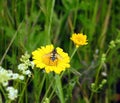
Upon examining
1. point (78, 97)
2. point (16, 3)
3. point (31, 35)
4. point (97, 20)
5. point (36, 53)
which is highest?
point (97, 20)

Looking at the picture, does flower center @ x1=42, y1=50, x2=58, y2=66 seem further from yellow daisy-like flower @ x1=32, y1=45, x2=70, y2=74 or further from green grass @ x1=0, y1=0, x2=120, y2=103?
green grass @ x1=0, y1=0, x2=120, y2=103

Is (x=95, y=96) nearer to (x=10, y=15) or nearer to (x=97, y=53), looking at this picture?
(x=97, y=53)

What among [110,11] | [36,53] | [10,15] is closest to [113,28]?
[110,11]

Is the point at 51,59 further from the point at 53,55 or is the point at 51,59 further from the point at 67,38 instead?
the point at 67,38

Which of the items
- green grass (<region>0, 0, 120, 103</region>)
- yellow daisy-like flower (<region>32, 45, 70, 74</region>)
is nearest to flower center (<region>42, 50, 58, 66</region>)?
yellow daisy-like flower (<region>32, 45, 70, 74</region>)

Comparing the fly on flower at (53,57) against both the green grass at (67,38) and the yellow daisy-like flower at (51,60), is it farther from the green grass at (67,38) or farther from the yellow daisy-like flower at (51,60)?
the green grass at (67,38)

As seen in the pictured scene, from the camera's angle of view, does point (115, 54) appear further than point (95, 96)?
Yes

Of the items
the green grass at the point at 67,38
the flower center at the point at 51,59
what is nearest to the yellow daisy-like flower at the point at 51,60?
the flower center at the point at 51,59

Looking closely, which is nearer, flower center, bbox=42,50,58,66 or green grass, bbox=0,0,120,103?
flower center, bbox=42,50,58,66
